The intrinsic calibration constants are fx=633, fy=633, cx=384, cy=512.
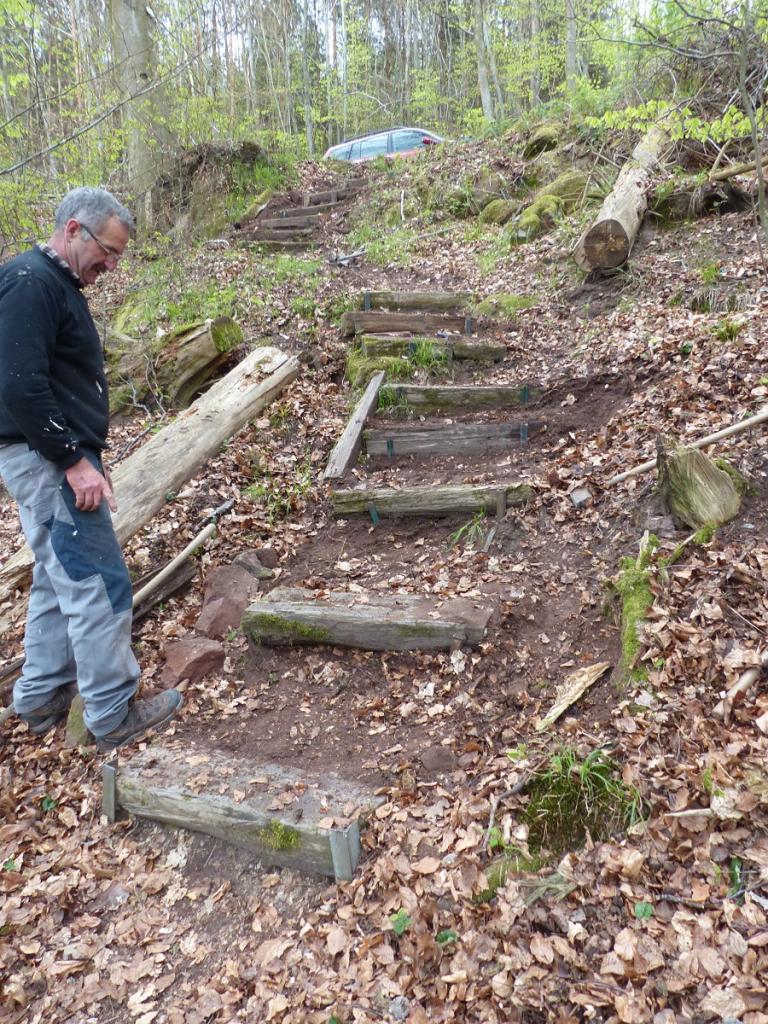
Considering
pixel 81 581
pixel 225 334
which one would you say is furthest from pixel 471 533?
pixel 225 334

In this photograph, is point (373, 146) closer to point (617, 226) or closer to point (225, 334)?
point (617, 226)

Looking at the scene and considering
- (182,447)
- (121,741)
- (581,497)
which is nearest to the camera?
(121,741)

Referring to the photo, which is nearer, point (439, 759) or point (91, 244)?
point (439, 759)

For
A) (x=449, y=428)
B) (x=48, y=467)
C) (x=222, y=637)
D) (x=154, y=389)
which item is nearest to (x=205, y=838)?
(x=222, y=637)

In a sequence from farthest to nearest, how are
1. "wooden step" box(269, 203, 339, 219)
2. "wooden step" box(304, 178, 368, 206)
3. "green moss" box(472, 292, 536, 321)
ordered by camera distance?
"wooden step" box(304, 178, 368, 206)
"wooden step" box(269, 203, 339, 219)
"green moss" box(472, 292, 536, 321)

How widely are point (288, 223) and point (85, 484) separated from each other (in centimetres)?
1247

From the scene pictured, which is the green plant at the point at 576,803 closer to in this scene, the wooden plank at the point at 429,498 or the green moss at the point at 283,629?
the green moss at the point at 283,629

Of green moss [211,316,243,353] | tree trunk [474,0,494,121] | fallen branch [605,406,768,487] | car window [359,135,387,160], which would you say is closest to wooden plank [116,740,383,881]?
fallen branch [605,406,768,487]

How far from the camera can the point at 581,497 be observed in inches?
172

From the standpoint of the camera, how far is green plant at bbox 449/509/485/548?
445cm

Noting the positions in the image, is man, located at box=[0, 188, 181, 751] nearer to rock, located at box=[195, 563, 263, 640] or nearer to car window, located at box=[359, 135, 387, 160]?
rock, located at box=[195, 563, 263, 640]

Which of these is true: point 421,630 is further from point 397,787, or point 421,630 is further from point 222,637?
point 222,637

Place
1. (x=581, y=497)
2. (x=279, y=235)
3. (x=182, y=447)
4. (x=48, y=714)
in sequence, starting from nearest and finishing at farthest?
(x=48, y=714) → (x=581, y=497) → (x=182, y=447) → (x=279, y=235)

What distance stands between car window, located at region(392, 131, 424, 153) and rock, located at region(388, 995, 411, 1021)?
20.1 m
